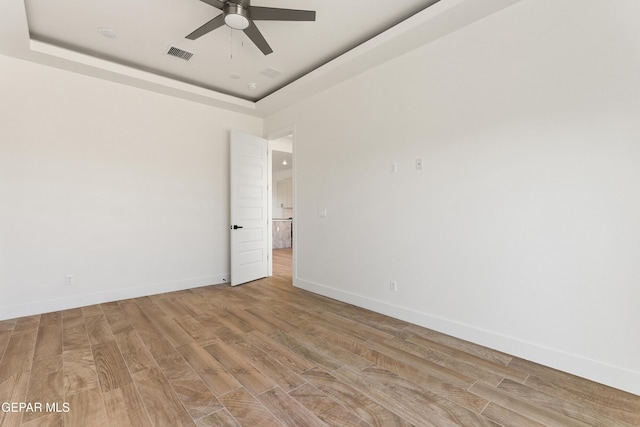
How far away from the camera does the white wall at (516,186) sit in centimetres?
200

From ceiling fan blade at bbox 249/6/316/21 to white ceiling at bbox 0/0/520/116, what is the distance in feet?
1.18

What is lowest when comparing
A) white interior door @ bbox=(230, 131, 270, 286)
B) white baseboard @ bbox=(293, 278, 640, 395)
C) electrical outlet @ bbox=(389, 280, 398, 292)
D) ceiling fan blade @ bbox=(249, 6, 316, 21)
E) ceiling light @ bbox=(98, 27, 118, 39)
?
white baseboard @ bbox=(293, 278, 640, 395)

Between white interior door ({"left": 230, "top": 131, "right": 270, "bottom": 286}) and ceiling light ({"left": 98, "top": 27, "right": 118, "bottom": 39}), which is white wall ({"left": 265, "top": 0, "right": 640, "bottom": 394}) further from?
ceiling light ({"left": 98, "top": 27, "right": 118, "bottom": 39})

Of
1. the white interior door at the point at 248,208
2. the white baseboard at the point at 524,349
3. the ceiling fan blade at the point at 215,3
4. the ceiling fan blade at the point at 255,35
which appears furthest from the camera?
the white interior door at the point at 248,208

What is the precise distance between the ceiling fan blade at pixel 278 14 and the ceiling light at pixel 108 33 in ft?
5.71

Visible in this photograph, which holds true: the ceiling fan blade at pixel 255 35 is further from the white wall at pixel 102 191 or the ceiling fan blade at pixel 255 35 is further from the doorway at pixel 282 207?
the white wall at pixel 102 191

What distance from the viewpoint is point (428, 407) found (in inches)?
70.1

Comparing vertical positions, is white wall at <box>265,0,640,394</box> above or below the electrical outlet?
above

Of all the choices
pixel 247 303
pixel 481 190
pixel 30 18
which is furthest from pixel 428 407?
pixel 30 18

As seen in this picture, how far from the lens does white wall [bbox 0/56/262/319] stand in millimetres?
3275

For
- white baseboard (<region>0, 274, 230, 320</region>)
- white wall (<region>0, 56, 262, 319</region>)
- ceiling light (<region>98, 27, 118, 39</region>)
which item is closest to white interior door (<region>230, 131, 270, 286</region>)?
white wall (<region>0, 56, 262, 319</region>)

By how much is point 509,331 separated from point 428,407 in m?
1.17

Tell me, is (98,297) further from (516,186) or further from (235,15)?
(516,186)

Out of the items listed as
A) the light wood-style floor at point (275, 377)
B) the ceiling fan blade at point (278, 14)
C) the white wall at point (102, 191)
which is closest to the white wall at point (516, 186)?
the light wood-style floor at point (275, 377)
